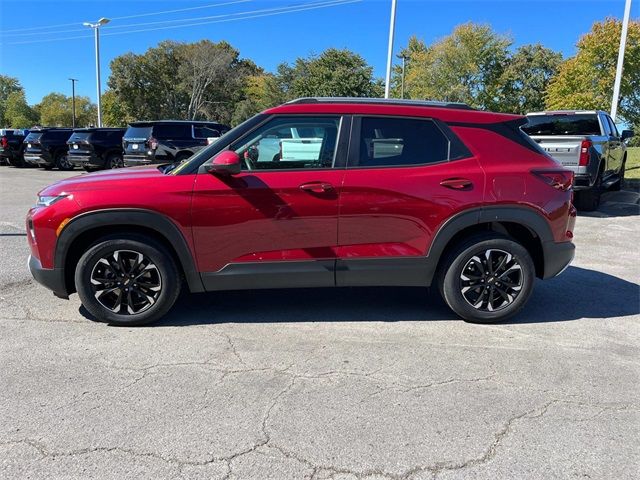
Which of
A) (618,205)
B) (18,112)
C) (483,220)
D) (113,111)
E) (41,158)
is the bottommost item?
(618,205)

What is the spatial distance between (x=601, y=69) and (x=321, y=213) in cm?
3951

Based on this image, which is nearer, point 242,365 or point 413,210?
point 242,365

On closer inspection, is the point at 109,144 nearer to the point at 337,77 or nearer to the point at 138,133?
the point at 138,133

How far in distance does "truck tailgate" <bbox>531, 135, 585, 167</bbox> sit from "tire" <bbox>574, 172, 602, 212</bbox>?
3.93 ft

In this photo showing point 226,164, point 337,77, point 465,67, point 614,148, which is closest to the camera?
point 226,164

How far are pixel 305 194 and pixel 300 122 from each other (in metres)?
0.64

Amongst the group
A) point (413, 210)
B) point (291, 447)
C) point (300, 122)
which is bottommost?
point (291, 447)

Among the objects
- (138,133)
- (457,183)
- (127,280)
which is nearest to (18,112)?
(138,133)

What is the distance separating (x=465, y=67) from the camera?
4675 cm

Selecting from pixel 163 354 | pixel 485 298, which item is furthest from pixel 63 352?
pixel 485 298

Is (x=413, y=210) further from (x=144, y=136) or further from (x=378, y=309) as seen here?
(x=144, y=136)

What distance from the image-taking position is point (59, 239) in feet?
13.2

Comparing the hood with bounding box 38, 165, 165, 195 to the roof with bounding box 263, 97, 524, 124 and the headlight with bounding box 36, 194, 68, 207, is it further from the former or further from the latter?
the roof with bounding box 263, 97, 524, 124

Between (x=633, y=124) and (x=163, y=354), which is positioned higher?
(x=633, y=124)
